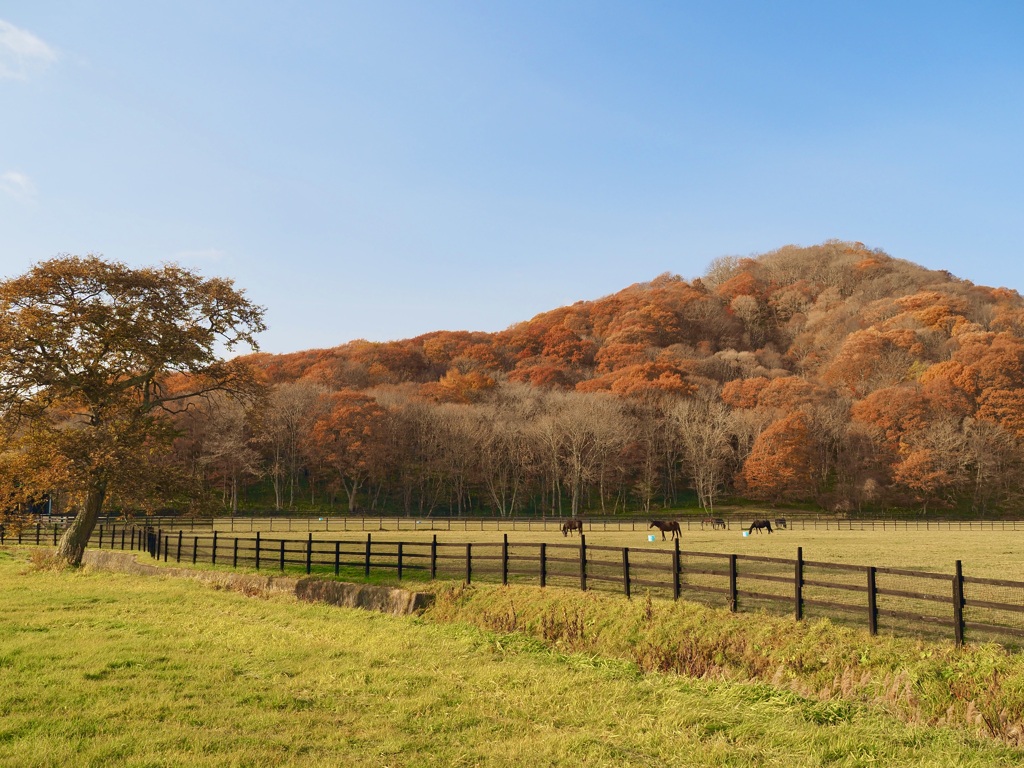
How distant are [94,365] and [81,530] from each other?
6.27 metres

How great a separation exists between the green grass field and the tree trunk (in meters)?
13.9

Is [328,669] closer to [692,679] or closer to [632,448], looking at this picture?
[692,679]

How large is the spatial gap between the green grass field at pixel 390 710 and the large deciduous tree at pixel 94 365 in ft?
39.8

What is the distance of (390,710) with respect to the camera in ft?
28.1

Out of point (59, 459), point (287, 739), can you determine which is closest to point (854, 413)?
point (59, 459)

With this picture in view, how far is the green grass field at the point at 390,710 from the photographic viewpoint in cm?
→ 711

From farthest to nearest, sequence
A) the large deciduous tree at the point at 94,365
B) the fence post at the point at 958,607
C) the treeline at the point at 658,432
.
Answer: the treeline at the point at 658,432 → the large deciduous tree at the point at 94,365 → the fence post at the point at 958,607

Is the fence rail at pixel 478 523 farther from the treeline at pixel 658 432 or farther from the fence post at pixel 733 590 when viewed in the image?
the fence post at pixel 733 590

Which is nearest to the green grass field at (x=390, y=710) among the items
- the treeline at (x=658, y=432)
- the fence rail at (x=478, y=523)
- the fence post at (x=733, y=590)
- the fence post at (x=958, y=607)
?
the fence post at (x=958, y=607)

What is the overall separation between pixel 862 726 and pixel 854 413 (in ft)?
250

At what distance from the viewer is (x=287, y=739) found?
24.0 ft

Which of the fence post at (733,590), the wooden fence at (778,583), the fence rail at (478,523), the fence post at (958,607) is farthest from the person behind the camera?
the fence rail at (478,523)

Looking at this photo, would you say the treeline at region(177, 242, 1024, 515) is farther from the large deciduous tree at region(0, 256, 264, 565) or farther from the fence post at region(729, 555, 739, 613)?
the fence post at region(729, 555, 739, 613)

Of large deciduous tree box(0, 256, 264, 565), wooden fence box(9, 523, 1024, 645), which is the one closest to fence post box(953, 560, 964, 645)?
wooden fence box(9, 523, 1024, 645)
